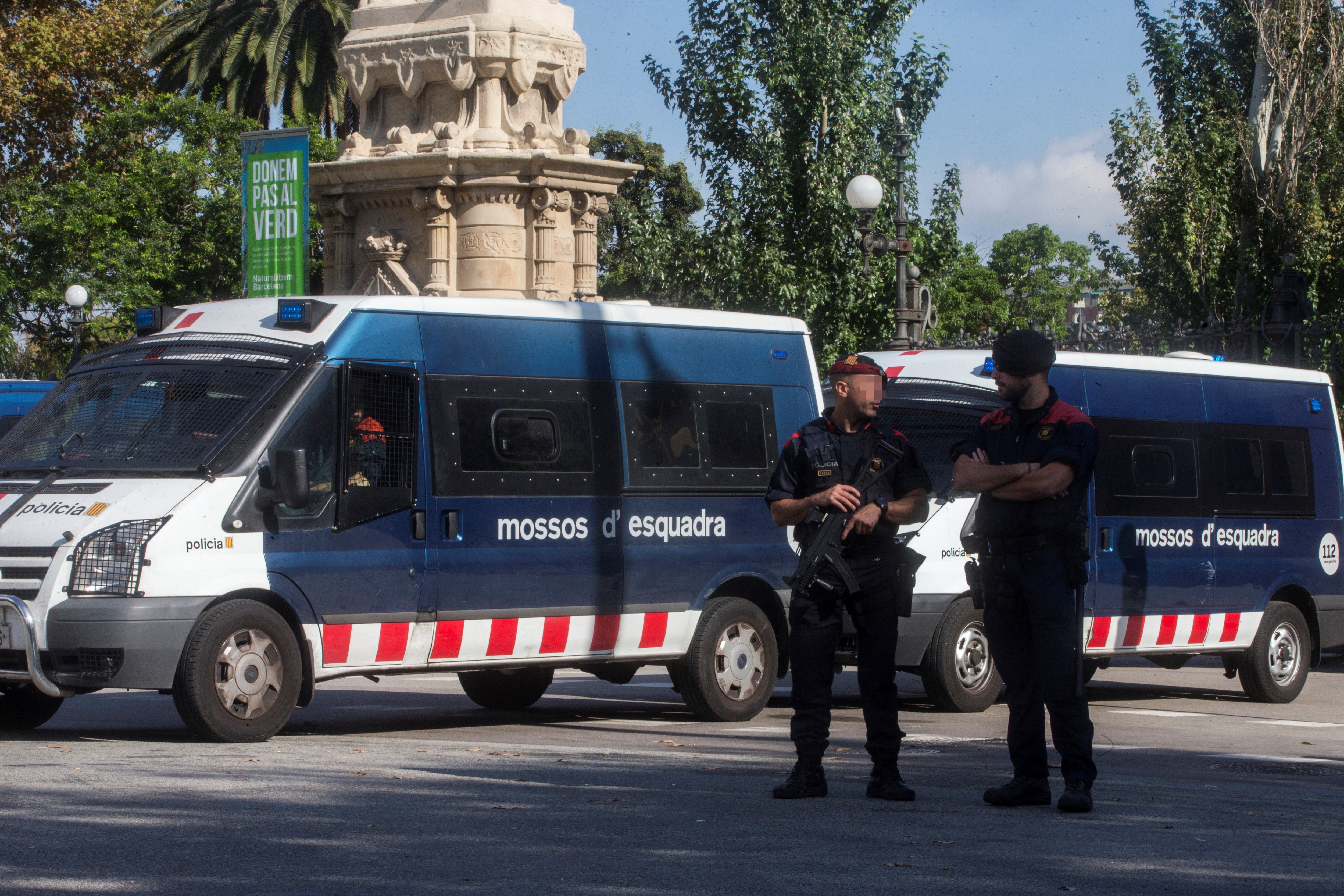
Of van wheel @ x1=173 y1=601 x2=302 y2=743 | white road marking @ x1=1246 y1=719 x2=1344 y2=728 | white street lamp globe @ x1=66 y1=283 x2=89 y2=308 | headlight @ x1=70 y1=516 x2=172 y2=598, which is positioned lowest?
white road marking @ x1=1246 y1=719 x2=1344 y2=728

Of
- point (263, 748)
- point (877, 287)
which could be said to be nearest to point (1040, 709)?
point (263, 748)

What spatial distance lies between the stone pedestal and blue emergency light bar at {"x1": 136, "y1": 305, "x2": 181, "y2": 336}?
9.71 m

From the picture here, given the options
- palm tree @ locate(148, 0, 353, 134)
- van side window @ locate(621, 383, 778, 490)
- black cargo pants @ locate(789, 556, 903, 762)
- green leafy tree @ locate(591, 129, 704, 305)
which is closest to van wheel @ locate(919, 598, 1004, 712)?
van side window @ locate(621, 383, 778, 490)

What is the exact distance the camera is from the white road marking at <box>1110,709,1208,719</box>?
485 inches

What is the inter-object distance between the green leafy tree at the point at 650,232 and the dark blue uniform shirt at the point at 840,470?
19826 mm

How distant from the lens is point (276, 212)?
20219mm

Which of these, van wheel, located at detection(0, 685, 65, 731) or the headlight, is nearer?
the headlight

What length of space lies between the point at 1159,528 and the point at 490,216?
9.71 m

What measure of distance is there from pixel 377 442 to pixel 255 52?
110 ft

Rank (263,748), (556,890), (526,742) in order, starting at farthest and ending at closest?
1. (526,742)
2. (263,748)
3. (556,890)

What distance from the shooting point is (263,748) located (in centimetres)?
845

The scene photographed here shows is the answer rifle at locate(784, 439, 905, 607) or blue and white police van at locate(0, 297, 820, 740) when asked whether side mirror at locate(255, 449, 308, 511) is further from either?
rifle at locate(784, 439, 905, 607)

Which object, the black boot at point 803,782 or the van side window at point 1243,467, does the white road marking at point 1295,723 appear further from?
the black boot at point 803,782

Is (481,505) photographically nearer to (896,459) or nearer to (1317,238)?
(896,459)
